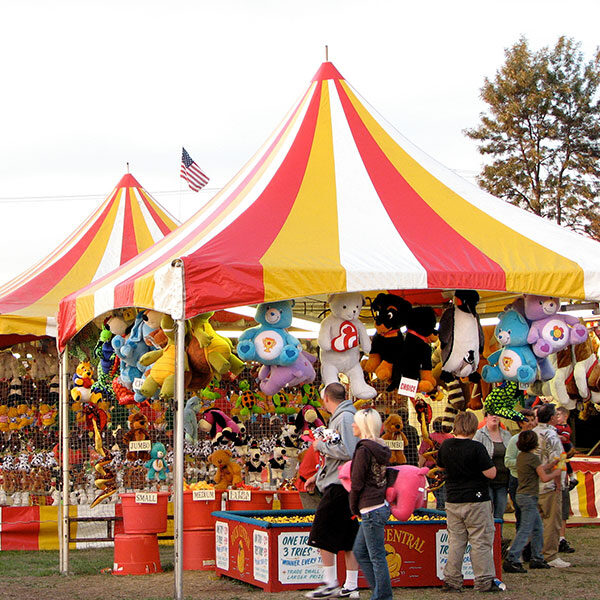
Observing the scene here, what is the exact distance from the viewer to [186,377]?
24.4ft

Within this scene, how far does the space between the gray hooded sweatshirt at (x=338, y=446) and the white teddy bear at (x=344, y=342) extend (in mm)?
586

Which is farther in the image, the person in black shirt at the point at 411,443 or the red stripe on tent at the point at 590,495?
the red stripe on tent at the point at 590,495

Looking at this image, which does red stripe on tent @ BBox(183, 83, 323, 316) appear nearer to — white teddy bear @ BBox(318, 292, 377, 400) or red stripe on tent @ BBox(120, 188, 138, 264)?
white teddy bear @ BBox(318, 292, 377, 400)

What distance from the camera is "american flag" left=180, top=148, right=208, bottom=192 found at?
14620 millimetres

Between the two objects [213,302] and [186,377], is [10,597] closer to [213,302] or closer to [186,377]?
[186,377]

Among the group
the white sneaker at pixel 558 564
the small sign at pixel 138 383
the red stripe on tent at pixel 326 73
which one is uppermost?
the red stripe on tent at pixel 326 73

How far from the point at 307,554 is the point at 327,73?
426 cm

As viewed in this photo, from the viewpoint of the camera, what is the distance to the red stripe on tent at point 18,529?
10742mm

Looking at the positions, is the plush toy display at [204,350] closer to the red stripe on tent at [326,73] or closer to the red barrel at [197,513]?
the red barrel at [197,513]

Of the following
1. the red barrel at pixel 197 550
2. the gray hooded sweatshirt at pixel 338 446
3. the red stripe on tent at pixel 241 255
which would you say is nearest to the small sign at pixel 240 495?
the red barrel at pixel 197 550

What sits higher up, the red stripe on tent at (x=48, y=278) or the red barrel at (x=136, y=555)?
the red stripe on tent at (x=48, y=278)

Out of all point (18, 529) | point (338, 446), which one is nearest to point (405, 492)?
point (338, 446)

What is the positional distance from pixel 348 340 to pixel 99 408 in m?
4.03

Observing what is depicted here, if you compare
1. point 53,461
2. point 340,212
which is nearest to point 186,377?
point 340,212
